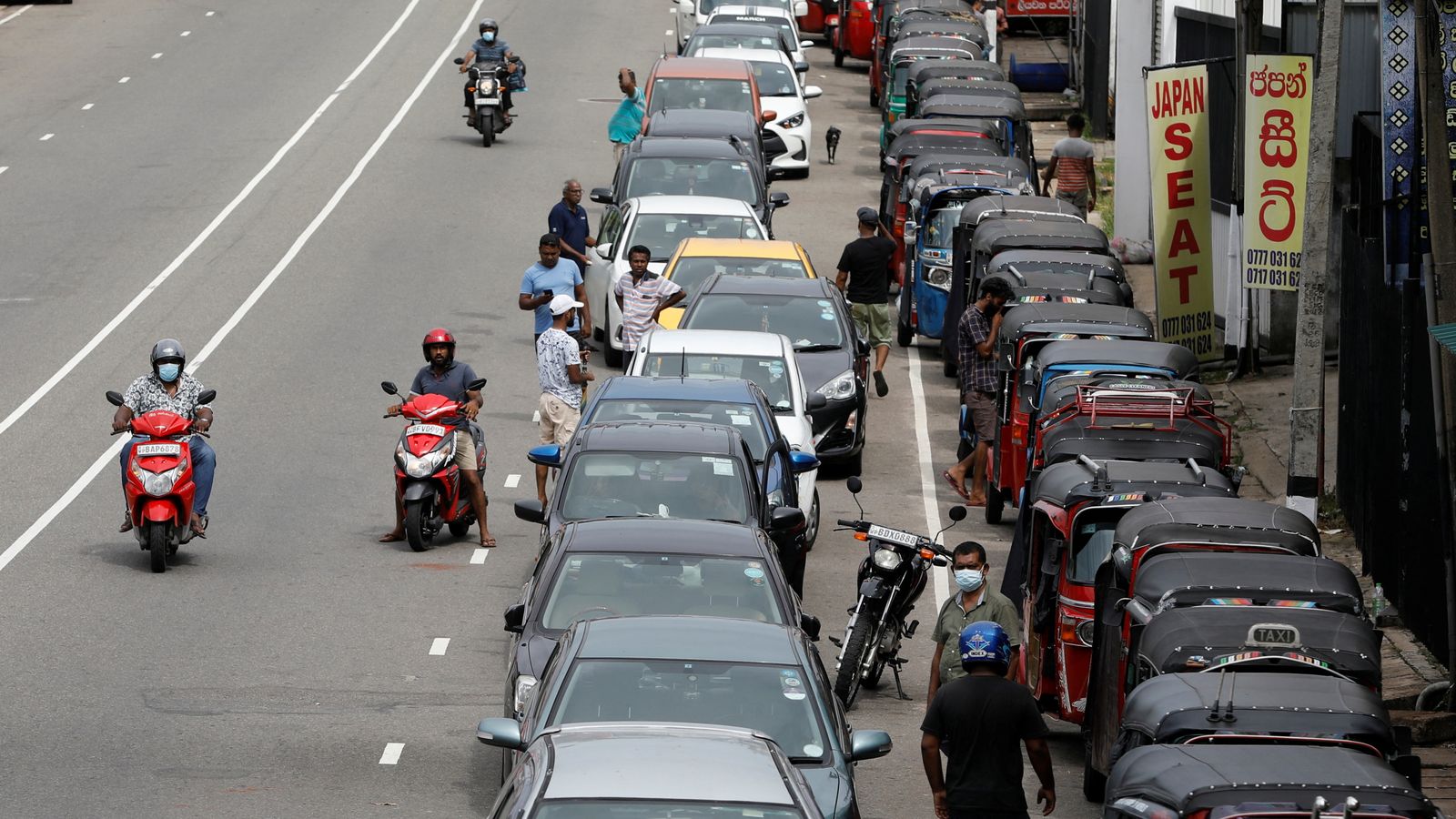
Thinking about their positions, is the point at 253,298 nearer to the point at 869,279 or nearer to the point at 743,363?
the point at 869,279

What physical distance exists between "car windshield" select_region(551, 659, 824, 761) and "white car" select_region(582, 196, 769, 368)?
14423mm

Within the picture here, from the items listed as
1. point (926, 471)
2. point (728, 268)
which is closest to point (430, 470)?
point (926, 471)

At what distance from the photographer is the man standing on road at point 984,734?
33.0 ft

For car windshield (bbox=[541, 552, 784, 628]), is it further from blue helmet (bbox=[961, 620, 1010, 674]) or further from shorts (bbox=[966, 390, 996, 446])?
shorts (bbox=[966, 390, 996, 446])

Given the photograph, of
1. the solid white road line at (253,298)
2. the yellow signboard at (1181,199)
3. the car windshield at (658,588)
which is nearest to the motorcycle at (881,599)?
the car windshield at (658,588)

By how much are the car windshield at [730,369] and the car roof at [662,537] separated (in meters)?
6.16

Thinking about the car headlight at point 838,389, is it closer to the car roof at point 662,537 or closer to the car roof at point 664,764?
the car roof at point 662,537

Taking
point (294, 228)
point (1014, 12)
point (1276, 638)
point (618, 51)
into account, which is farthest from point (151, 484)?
point (1014, 12)

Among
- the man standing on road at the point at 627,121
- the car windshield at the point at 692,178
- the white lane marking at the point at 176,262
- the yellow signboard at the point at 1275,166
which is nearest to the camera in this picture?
the yellow signboard at the point at 1275,166

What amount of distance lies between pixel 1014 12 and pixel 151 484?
35009mm

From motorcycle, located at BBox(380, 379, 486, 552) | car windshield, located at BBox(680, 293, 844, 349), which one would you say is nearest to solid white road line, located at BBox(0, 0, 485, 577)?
motorcycle, located at BBox(380, 379, 486, 552)

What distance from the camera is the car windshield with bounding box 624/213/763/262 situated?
25109mm

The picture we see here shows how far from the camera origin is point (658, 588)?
40.2ft

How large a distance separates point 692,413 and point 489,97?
19.9m
